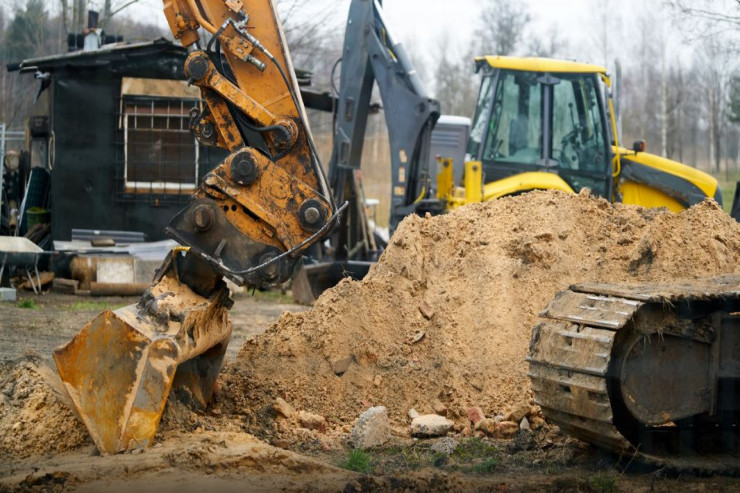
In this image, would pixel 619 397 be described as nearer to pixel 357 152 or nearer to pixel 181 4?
pixel 181 4

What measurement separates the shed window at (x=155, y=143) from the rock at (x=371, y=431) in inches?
389

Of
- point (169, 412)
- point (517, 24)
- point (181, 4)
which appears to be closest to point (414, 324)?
point (169, 412)

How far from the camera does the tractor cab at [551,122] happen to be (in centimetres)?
1183

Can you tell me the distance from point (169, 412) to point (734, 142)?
141 feet

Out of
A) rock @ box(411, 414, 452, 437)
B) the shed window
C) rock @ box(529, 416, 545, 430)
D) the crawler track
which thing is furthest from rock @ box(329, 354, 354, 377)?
the shed window

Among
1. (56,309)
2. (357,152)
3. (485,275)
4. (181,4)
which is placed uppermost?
(181,4)

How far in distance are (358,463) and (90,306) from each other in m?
7.89

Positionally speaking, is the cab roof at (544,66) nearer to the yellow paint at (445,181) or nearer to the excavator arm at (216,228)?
the yellow paint at (445,181)

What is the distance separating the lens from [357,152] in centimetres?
1250

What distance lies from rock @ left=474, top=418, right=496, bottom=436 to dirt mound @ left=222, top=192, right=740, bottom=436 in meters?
0.29


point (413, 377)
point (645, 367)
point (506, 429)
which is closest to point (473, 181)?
point (413, 377)

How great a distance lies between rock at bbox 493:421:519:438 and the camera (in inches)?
249

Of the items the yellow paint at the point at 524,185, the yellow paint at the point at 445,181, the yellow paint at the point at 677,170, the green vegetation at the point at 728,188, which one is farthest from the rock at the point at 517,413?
the green vegetation at the point at 728,188

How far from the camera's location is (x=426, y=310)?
7.49m
